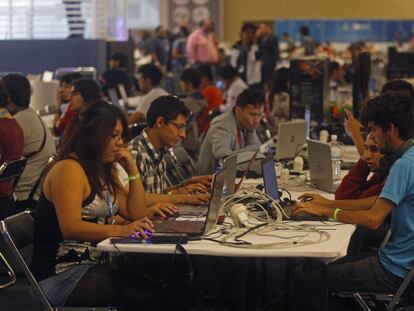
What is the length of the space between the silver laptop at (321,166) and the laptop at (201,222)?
3.26 feet

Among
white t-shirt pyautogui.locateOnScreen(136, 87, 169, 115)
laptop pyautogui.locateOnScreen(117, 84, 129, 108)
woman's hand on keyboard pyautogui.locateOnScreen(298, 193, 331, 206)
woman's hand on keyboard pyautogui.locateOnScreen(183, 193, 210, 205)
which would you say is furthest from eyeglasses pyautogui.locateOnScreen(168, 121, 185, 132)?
laptop pyautogui.locateOnScreen(117, 84, 129, 108)

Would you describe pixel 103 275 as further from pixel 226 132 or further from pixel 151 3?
pixel 151 3

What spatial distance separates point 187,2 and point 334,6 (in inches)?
146

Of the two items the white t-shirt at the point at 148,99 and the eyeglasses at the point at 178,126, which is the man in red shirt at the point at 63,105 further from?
the eyeglasses at the point at 178,126

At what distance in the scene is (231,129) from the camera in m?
6.28

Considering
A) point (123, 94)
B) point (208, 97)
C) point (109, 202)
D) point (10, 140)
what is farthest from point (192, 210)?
point (123, 94)

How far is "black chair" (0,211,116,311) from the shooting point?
144 inches

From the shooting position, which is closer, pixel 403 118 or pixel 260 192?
pixel 403 118

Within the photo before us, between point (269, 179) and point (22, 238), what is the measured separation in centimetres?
121

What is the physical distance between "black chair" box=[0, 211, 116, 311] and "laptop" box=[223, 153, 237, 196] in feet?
3.01

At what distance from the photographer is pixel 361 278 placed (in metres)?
3.94

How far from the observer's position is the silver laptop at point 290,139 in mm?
6190

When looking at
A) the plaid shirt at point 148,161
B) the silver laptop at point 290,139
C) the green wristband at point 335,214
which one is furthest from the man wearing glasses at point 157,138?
the silver laptop at point 290,139

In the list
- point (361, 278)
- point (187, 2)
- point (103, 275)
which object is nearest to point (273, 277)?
point (361, 278)
